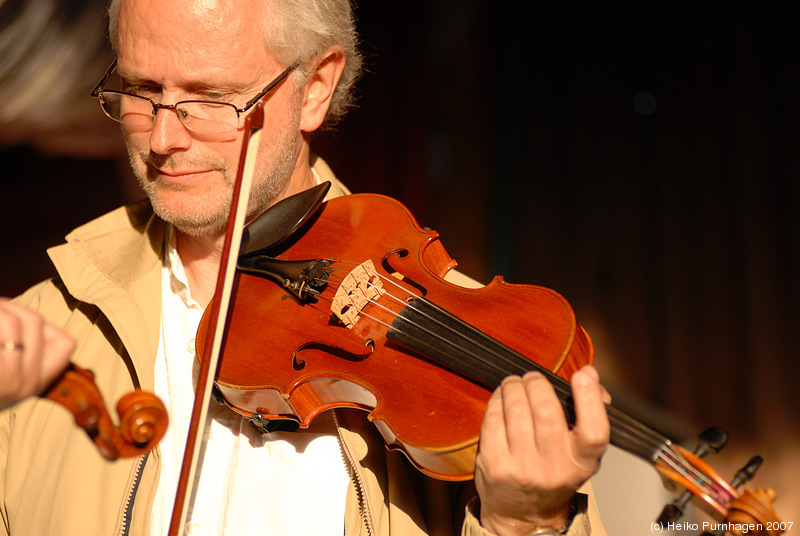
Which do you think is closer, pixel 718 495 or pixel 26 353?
pixel 26 353

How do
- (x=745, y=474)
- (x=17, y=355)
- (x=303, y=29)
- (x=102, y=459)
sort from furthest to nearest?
(x=303, y=29), (x=102, y=459), (x=745, y=474), (x=17, y=355)

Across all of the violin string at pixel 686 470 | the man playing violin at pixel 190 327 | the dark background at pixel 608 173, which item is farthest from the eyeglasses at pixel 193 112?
the dark background at pixel 608 173

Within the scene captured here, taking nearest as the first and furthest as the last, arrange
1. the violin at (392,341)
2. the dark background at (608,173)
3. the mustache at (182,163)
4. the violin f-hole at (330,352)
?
the violin at (392,341), the violin f-hole at (330,352), the mustache at (182,163), the dark background at (608,173)

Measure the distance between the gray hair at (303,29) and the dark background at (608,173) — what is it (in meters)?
0.80

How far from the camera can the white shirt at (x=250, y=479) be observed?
1194mm

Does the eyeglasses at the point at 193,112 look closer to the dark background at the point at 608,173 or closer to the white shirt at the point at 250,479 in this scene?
the white shirt at the point at 250,479

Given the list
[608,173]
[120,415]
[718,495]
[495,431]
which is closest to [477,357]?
[495,431]

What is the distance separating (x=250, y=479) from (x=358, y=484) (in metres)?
0.22

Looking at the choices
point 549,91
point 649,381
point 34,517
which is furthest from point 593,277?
point 34,517

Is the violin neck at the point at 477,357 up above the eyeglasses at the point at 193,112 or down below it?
below

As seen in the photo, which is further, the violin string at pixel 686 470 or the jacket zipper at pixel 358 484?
the jacket zipper at pixel 358 484

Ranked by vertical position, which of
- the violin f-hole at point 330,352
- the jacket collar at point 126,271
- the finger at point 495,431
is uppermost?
the finger at point 495,431

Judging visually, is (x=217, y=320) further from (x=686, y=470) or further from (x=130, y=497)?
(x=686, y=470)

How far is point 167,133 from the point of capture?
48.8 inches
